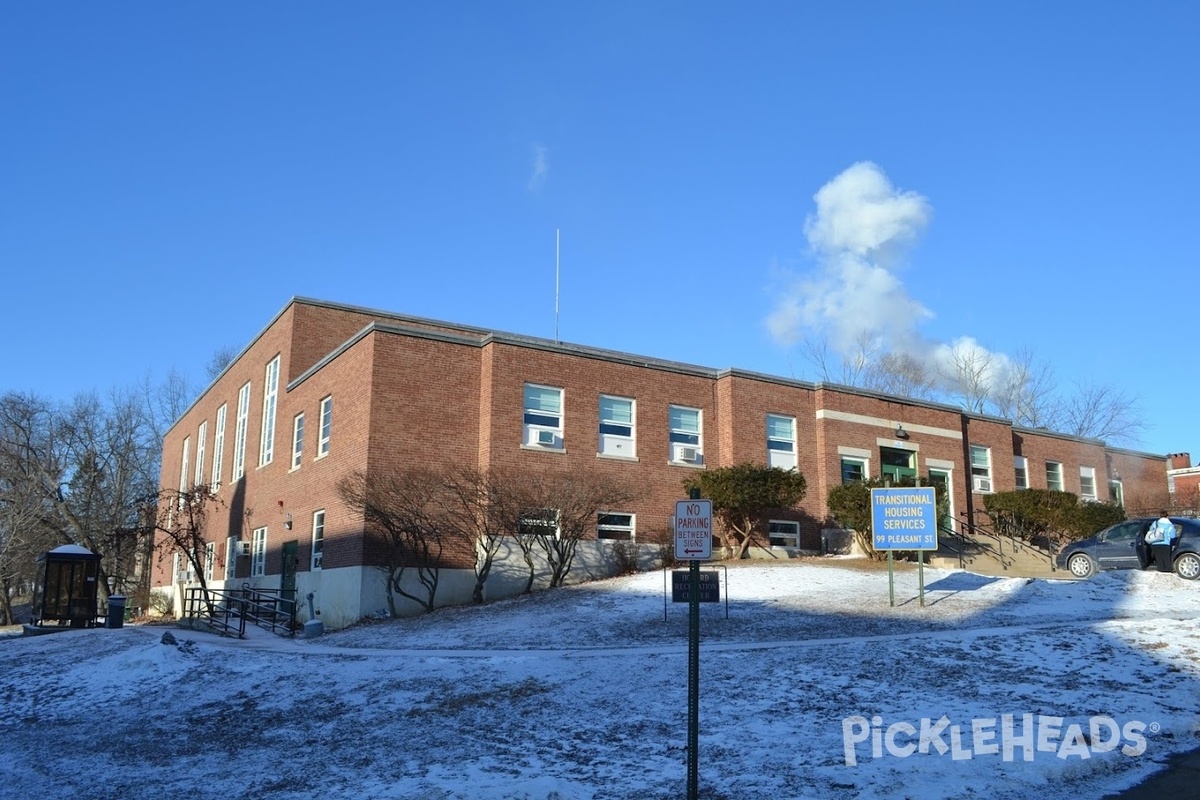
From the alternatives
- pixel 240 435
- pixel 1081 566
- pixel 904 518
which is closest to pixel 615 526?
pixel 904 518

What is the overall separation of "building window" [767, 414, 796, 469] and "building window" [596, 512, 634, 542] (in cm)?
520

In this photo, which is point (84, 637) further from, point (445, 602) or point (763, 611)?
point (763, 611)

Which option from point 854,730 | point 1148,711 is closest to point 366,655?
point 854,730

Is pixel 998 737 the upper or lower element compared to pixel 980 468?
lower

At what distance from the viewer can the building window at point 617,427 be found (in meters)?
26.8

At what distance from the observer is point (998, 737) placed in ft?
29.8

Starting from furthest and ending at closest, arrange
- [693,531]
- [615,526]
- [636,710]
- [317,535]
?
[317,535] → [615,526] → [636,710] → [693,531]

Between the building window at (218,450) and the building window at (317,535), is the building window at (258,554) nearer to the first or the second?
the building window at (317,535)

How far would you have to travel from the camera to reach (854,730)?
943cm

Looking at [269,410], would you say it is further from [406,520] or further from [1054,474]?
[1054,474]

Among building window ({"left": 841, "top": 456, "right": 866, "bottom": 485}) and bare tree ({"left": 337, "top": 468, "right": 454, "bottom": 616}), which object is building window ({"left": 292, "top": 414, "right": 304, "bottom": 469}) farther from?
building window ({"left": 841, "top": 456, "right": 866, "bottom": 485})

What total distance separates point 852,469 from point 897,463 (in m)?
2.23

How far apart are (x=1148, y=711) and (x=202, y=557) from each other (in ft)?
112

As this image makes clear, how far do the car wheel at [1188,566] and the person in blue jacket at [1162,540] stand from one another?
A: 264 mm
